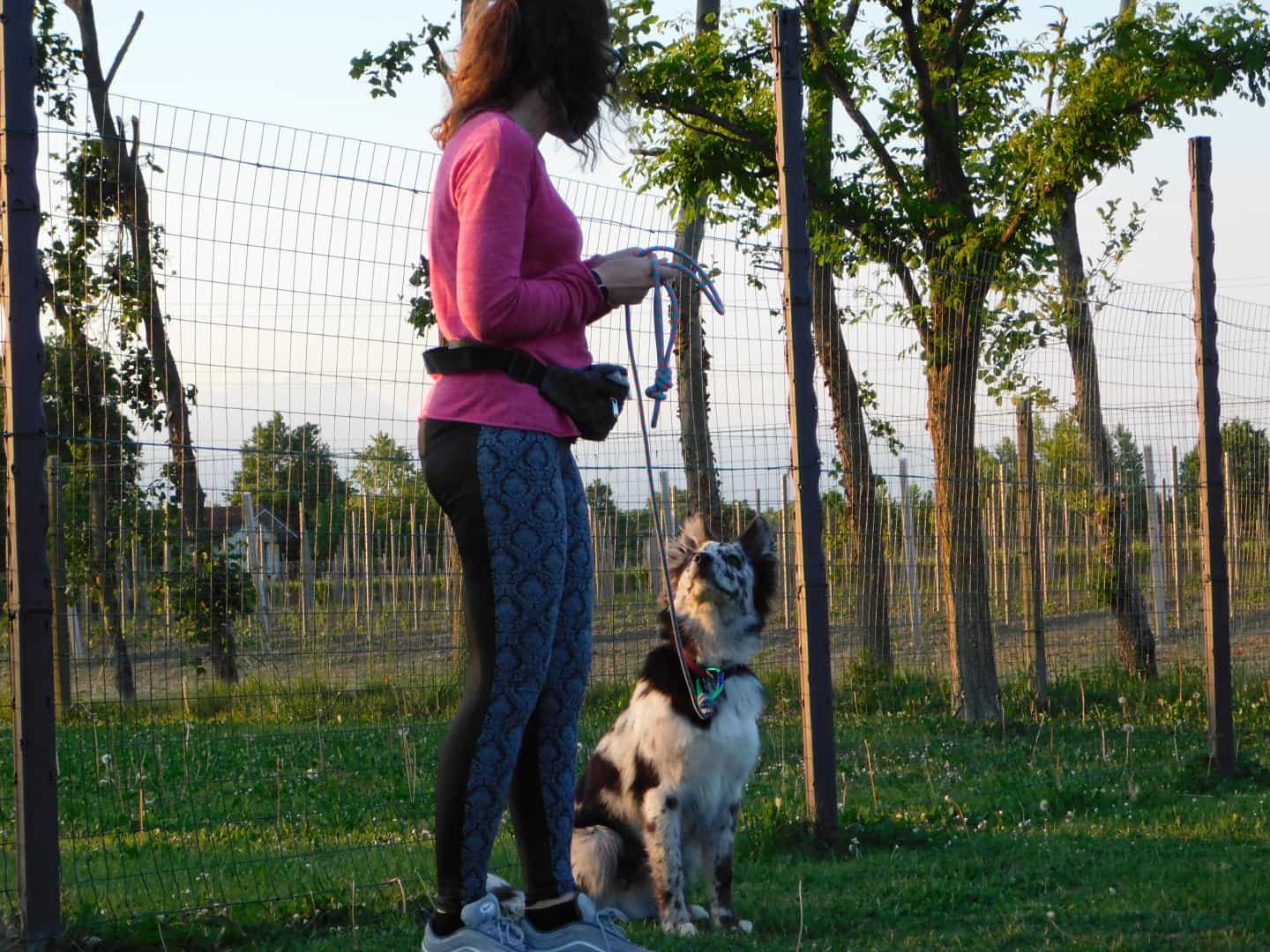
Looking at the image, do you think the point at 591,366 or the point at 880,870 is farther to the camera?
the point at 880,870

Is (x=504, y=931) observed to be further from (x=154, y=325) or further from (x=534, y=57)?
(x=154, y=325)

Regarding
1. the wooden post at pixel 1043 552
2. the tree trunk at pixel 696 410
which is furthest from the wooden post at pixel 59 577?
the wooden post at pixel 1043 552

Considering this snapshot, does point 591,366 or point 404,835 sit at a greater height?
point 591,366

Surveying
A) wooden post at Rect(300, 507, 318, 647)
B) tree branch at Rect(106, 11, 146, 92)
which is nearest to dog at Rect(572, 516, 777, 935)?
wooden post at Rect(300, 507, 318, 647)

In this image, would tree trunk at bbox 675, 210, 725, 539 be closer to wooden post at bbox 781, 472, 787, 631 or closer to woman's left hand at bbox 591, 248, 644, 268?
wooden post at bbox 781, 472, 787, 631

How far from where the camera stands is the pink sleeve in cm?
260

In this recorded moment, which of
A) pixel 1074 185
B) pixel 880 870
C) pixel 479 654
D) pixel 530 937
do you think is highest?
pixel 1074 185

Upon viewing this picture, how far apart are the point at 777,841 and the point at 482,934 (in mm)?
2991

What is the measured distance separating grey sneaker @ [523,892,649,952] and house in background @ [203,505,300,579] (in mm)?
2085

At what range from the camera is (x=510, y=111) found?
284 centimetres

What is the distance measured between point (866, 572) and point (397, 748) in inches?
155

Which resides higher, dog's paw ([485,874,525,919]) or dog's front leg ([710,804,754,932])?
dog's paw ([485,874,525,919])

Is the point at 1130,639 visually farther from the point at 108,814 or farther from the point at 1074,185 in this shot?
the point at 108,814

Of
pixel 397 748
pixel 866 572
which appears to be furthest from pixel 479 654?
pixel 866 572
